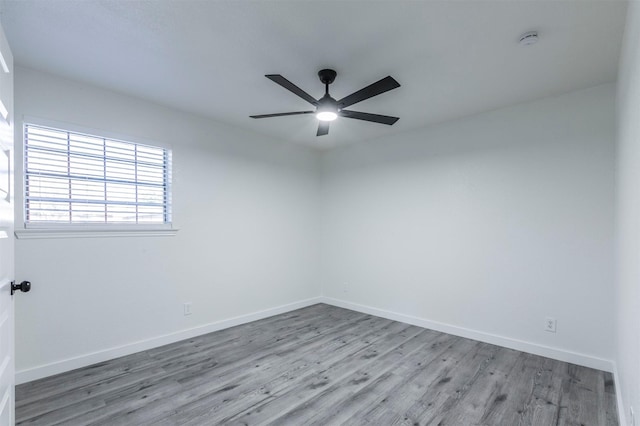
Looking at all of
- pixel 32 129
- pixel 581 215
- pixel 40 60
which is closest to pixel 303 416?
pixel 581 215

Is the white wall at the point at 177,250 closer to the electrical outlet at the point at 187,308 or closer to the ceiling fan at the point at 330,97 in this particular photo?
the electrical outlet at the point at 187,308

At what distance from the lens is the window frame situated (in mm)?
2477

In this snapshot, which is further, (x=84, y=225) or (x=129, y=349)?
(x=129, y=349)

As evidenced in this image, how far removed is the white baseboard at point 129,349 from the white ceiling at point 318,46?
8.09 feet

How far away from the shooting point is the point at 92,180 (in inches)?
111

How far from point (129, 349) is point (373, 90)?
128 inches

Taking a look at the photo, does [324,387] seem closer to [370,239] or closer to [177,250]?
[177,250]

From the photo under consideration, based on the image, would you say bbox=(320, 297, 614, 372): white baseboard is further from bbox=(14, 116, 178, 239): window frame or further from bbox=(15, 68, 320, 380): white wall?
bbox=(14, 116, 178, 239): window frame

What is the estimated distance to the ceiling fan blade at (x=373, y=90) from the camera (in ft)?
6.58

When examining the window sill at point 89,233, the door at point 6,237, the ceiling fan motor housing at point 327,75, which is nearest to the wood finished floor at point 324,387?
the door at point 6,237

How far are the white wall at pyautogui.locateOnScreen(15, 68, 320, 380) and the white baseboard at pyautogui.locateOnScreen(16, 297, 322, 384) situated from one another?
19mm

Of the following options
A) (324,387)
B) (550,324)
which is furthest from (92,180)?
(550,324)

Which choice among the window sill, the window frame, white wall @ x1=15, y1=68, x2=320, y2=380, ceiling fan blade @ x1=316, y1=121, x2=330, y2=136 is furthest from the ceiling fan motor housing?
the window sill

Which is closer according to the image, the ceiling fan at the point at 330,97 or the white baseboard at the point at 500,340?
the ceiling fan at the point at 330,97
